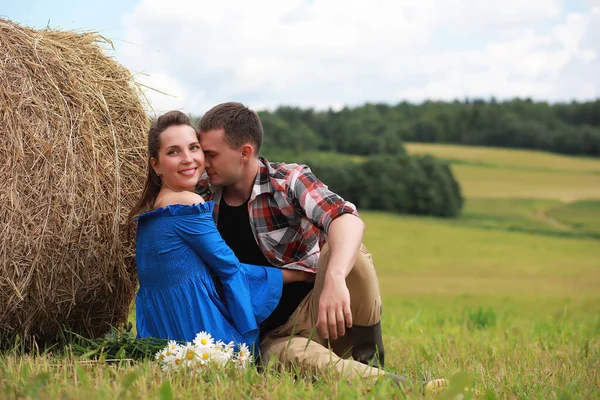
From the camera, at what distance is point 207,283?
396 centimetres

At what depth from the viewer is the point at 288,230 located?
4.36 metres

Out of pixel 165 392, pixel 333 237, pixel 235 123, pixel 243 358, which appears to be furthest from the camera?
pixel 235 123

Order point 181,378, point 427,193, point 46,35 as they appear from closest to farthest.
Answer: point 181,378, point 46,35, point 427,193

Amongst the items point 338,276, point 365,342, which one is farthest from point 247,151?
point 365,342

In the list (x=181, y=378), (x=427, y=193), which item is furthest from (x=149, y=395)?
(x=427, y=193)

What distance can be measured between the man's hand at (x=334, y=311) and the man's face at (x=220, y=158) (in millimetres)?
1041

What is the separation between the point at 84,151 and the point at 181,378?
1.74 metres

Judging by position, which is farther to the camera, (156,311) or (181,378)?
(156,311)

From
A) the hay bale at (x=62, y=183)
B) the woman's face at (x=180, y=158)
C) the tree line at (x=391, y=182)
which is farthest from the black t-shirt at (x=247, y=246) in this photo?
the tree line at (x=391, y=182)

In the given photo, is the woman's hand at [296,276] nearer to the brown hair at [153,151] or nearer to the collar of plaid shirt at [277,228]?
the collar of plaid shirt at [277,228]

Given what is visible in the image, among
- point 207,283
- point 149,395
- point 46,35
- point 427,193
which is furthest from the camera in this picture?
point 427,193

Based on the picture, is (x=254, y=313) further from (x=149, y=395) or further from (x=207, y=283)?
(x=149, y=395)

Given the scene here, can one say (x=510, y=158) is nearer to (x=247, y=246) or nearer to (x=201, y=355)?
(x=247, y=246)

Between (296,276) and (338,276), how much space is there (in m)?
0.75
